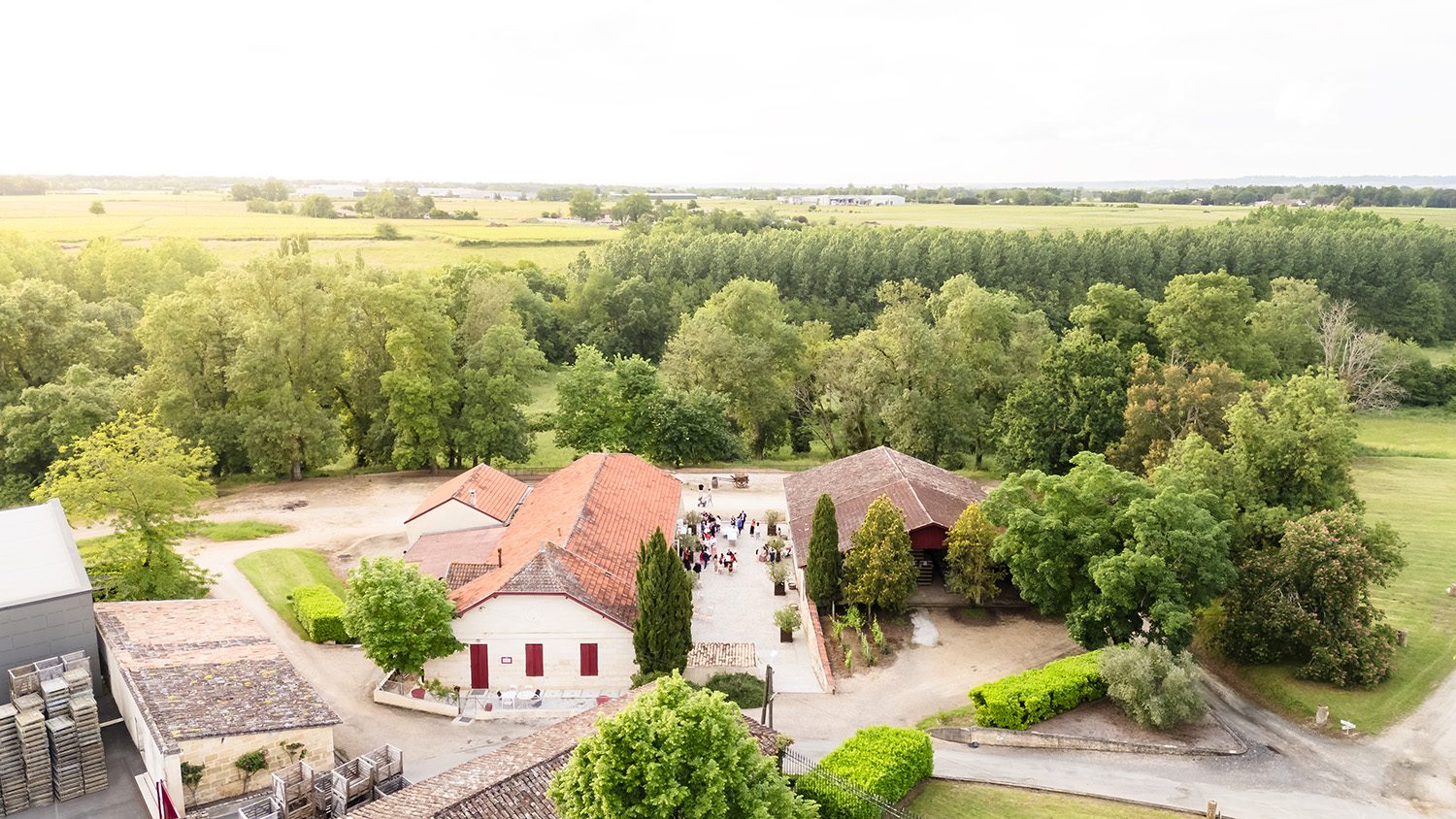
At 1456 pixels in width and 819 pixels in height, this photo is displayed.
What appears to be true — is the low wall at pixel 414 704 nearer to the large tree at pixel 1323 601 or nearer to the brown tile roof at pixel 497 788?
the brown tile roof at pixel 497 788

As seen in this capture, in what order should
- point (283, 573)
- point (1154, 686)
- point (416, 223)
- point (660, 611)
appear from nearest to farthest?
point (1154, 686), point (660, 611), point (283, 573), point (416, 223)

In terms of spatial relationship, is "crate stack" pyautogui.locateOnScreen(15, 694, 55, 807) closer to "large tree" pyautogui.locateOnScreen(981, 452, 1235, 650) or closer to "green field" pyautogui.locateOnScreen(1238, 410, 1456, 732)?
"large tree" pyautogui.locateOnScreen(981, 452, 1235, 650)

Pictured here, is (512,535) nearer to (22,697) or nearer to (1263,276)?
(22,697)

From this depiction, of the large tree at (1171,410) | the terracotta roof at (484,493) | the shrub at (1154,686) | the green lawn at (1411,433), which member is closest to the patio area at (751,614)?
the terracotta roof at (484,493)

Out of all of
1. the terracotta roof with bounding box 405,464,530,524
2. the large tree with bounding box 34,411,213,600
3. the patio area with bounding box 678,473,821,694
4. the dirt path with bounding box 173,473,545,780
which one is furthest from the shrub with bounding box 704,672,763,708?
the large tree with bounding box 34,411,213,600

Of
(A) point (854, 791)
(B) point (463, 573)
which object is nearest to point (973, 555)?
(A) point (854, 791)

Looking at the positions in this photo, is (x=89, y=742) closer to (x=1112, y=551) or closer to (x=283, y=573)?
(x=283, y=573)
